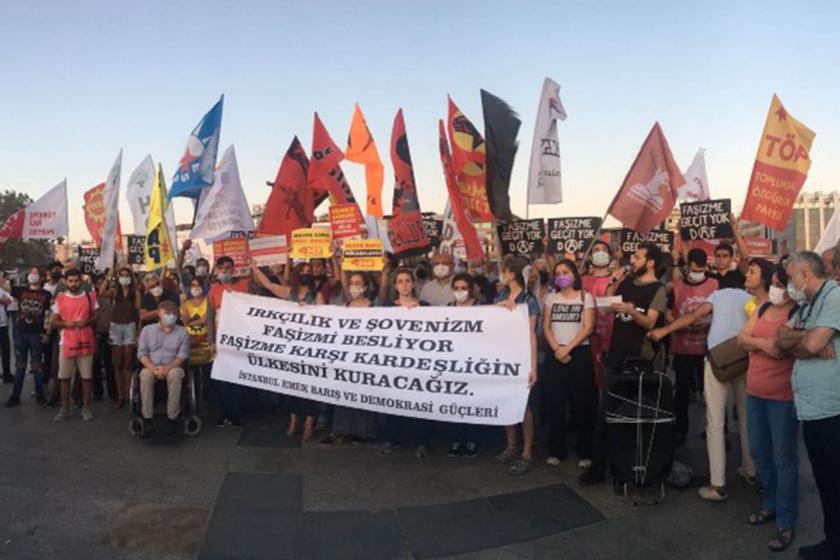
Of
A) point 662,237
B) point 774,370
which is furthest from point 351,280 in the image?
point 662,237

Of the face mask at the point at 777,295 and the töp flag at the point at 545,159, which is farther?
the töp flag at the point at 545,159

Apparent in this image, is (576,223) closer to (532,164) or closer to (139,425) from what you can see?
(532,164)

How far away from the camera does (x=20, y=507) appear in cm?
509

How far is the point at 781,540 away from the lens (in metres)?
4.39

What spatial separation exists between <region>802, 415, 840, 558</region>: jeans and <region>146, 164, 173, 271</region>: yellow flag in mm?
7492

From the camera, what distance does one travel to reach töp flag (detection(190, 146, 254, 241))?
9.62 meters

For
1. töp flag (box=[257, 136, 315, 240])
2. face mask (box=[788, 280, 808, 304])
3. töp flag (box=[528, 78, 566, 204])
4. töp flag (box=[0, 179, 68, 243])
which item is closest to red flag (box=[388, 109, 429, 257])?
töp flag (box=[257, 136, 315, 240])

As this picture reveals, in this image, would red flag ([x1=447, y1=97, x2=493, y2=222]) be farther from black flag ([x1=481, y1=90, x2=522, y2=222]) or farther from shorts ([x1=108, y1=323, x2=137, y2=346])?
shorts ([x1=108, y1=323, x2=137, y2=346])

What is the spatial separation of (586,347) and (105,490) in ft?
15.1

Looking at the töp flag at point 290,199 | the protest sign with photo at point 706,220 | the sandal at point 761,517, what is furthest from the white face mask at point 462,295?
the protest sign with photo at point 706,220

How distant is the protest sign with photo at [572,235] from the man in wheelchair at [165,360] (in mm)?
5337

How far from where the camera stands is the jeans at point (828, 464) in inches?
160

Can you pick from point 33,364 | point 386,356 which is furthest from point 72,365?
point 386,356

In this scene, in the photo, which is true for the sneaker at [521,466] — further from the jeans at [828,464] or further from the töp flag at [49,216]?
the töp flag at [49,216]
